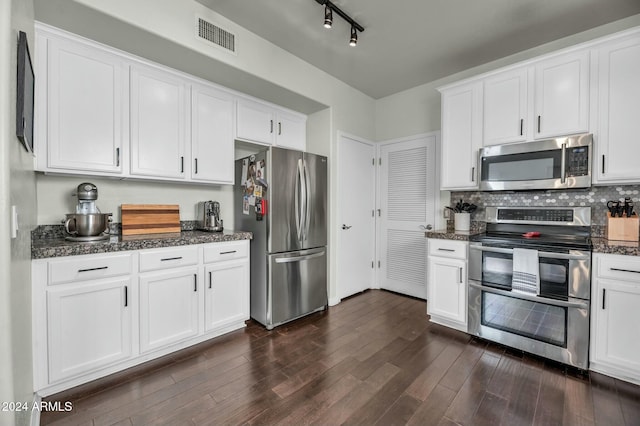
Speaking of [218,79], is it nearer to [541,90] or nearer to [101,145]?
[101,145]

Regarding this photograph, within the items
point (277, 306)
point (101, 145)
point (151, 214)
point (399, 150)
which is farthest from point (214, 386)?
point (399, 150)

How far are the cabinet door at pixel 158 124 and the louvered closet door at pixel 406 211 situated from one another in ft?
8.74

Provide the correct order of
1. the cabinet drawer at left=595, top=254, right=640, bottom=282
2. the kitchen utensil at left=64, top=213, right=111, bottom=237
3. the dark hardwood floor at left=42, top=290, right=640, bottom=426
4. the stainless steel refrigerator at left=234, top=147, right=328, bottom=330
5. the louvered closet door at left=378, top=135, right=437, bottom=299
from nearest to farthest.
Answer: the dark hardwood floor at left=42, top=290, right=640, bottom=426, the cabinet drawer at left=595, top=254, right=640, bottom=282, the kitchen utensil at left=64, top=213, right=111, bottom=237, the stainless steel refrigerator at left=234, top=147, right=328, bottom=330, the louvered closet door at left=378, top=135, right=437, bottom=299

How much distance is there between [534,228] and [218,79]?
11.1 ft

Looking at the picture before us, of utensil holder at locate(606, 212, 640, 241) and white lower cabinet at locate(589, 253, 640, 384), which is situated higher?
utensil holder at locate(606, 212, 640, 241)

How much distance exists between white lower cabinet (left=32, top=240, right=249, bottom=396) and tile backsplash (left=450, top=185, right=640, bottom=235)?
8.66ft

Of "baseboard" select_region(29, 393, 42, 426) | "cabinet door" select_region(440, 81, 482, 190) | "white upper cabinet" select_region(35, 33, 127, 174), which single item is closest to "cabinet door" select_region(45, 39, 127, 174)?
"white upper cabinet" select_region(35, 33, 127, 174)

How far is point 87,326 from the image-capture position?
1.83 metres

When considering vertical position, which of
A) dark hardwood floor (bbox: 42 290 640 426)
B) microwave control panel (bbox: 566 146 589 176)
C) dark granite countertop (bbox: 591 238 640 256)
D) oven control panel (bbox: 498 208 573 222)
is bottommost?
dark hardwood floor (bbox: 42 290 640 426)

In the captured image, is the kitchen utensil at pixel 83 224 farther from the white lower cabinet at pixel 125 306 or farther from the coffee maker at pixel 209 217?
the coffee maker at pixel 209 217

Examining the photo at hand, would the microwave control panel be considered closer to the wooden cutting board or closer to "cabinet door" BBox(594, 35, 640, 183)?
"cabinet door" BBox(594, 35, 640, 183)

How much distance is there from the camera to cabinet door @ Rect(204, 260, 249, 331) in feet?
8.08

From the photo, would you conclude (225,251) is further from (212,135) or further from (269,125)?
(269,125)

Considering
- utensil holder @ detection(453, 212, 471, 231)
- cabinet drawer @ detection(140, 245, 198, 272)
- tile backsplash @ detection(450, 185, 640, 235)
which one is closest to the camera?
cabinet drawer @ detection(140, 245, 198, 272)
